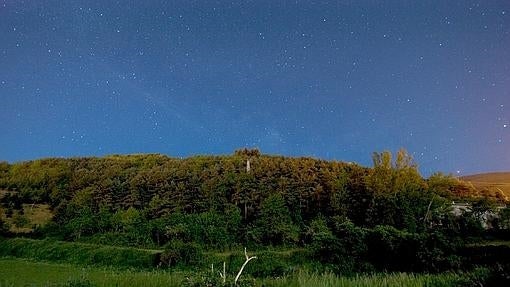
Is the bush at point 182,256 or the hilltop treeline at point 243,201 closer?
the bush at point 182,256

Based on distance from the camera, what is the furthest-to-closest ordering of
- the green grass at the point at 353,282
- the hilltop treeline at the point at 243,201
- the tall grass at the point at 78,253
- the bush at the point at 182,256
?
1. the hilltop treeline at the point at 243,201
2. the tall grass at the point at 78,253
3. the bush at the point at 182,256
4. the green grass at the point at 353,282

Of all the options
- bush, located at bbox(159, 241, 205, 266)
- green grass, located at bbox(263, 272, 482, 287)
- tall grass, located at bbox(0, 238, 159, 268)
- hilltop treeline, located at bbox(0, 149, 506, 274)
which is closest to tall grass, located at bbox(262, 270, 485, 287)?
green grass, located at bbox(263, 272, 482, 287)

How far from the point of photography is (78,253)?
134ft

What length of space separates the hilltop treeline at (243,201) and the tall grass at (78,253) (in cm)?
275

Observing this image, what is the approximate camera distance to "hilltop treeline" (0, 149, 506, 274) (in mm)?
41219

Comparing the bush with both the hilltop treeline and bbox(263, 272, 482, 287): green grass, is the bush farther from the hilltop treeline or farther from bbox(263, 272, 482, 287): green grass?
bbox(263, 272, 482, 287): green grass

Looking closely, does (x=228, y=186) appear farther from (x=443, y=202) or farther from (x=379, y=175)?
(x=443, y=202)

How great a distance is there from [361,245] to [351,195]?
14.6 meters

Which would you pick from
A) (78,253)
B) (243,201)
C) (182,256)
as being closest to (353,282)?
(182,256)

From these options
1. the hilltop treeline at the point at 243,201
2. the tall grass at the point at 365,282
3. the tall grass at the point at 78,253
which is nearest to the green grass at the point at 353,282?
the tall grass at the point at 365,282

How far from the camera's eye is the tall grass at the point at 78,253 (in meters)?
37.9

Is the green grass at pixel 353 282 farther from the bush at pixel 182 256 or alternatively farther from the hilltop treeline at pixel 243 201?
the bush at pixel 182 256

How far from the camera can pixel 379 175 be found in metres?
43.2

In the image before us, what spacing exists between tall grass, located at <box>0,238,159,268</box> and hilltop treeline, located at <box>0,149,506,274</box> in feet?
9.02
